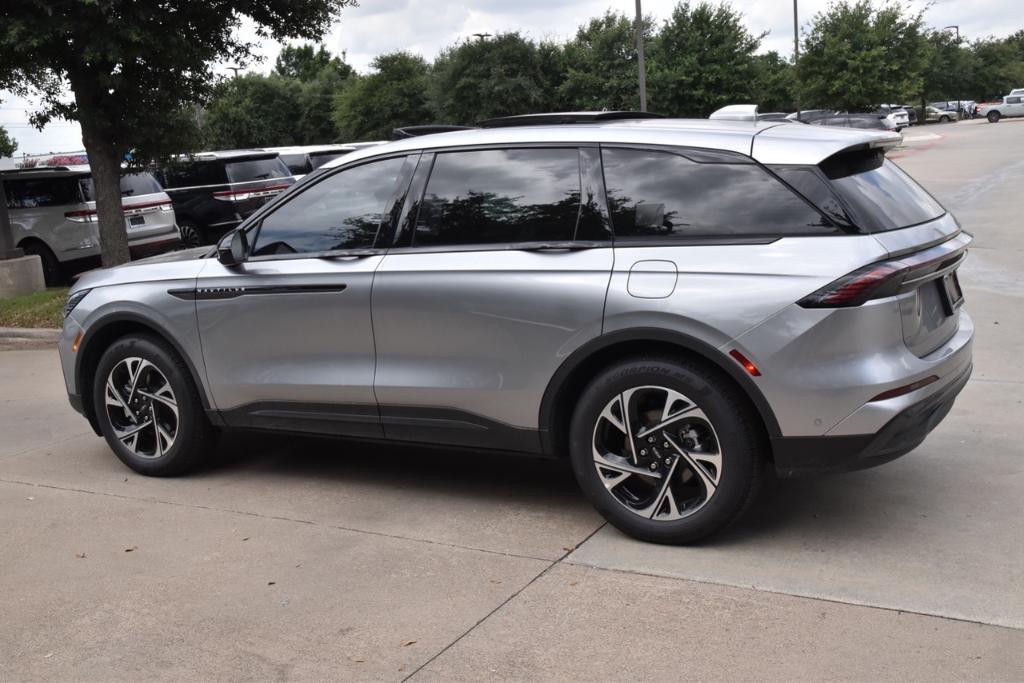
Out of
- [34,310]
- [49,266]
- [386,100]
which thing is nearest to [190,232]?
[49,266]

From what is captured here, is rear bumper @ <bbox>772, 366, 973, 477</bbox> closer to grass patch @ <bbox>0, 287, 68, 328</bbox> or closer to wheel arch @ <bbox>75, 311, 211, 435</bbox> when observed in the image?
wheel arch @ <bbox>75, 311, 211, 435</bbox>

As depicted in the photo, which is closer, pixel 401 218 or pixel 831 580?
pixel 831 580

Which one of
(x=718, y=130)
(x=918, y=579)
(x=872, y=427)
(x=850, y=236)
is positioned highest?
(x=718, y=130)

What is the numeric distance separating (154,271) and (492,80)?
41.7 metres

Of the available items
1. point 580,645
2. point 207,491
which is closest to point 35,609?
point 207,491

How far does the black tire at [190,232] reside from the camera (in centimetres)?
1934

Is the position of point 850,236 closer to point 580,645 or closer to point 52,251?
point 580,645

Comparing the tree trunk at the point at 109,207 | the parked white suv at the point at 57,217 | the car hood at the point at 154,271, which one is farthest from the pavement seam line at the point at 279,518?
the parked white suv at the point at 57,217

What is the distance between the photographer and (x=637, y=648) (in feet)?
12.4

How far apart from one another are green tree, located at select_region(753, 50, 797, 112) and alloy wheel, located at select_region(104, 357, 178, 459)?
4288 centimetres

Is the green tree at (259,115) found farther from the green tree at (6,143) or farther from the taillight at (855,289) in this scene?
the taillight at (855,289)

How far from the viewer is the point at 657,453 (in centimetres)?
457

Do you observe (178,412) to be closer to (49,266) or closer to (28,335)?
(28,335)

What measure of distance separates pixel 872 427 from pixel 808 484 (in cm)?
122
